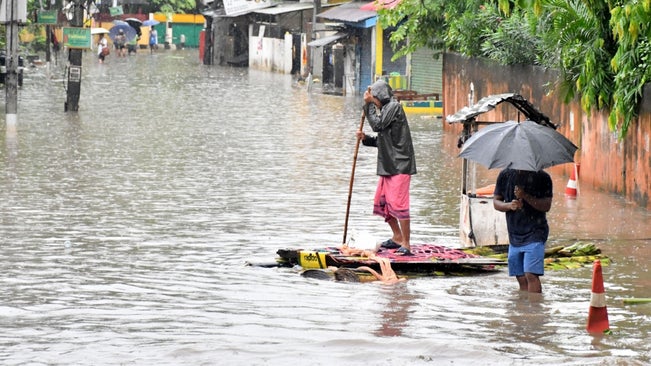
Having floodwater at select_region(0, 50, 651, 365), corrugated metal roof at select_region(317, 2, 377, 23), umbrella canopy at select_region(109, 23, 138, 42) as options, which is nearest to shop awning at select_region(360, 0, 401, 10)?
corrugated metal roof at select_region(317, 2, 377, 23)

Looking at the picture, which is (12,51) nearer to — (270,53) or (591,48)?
(591,48)

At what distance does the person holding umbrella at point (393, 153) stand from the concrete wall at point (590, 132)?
5239mm

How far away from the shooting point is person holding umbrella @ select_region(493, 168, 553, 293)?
35.0 ft

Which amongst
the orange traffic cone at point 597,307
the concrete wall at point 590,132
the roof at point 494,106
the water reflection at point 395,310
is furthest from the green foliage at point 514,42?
the orange traffic cone at point 597,307

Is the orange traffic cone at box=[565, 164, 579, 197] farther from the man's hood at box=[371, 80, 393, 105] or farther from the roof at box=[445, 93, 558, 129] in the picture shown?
the man's hood at box=[371, 80, 393, 105]

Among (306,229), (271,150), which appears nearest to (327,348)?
(306,229)

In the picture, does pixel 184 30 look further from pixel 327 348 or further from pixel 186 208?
pixel 327 348

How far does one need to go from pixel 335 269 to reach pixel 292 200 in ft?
18.8

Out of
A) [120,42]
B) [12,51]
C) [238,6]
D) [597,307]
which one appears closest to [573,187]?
[597,307]

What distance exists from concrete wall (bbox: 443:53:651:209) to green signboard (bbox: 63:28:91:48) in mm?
10242

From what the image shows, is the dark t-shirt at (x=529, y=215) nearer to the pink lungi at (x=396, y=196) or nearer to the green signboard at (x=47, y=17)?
the pink lungi at (x=396, y=196)

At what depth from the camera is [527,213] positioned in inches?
421

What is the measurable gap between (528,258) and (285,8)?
52488mm

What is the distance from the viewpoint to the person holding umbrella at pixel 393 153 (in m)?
12.8
